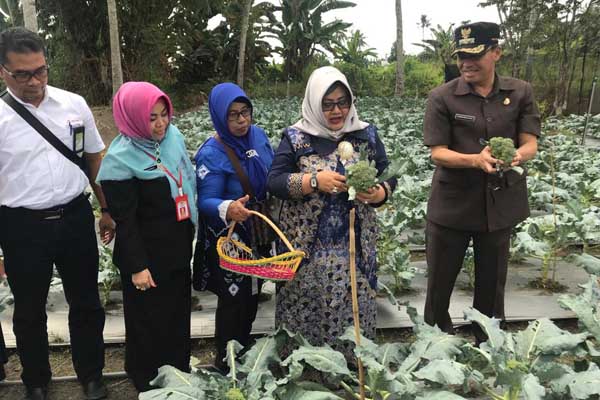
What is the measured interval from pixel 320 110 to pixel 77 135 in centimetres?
120

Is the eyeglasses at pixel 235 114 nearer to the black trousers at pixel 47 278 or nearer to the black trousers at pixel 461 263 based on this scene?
the black trousers at pixel 47 278

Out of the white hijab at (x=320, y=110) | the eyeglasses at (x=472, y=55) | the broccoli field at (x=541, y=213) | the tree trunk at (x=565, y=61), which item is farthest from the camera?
the tree trunk at (x=565, y=61)

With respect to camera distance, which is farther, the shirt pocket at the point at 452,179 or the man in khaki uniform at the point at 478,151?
the shirt pocket at the point at 452,179

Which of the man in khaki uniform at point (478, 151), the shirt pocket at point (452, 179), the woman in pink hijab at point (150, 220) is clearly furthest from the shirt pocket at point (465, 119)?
the woman in pink hijab at point (150, 220)

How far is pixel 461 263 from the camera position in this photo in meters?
3.04

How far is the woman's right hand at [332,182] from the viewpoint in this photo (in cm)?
225

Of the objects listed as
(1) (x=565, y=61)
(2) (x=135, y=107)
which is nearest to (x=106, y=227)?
(2) (x=135, y=107)

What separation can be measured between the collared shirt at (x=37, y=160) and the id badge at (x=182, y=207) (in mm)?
533

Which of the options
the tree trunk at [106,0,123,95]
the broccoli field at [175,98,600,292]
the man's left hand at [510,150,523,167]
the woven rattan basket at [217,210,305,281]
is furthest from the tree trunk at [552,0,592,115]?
the woven rattan basket at [217,210,305,281]

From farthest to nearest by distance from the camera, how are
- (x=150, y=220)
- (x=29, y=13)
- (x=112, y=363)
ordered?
1. (x=29, y=13)
2. (x=112, y=363)
3. (x=150, y=220)

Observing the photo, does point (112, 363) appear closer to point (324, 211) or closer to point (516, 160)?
point (324, 211)

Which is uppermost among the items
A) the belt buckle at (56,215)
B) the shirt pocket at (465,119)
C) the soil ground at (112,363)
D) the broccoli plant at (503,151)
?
the shirt pocket at (465,119)

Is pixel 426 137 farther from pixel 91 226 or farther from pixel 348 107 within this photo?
pixel 91 226

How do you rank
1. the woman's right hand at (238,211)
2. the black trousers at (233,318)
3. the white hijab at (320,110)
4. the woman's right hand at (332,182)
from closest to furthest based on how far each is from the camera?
the woman's right hand at (332,182) → the white hijab at (320,110) → the woman's right hand at (238,211) → the black trousers at (233,318)
